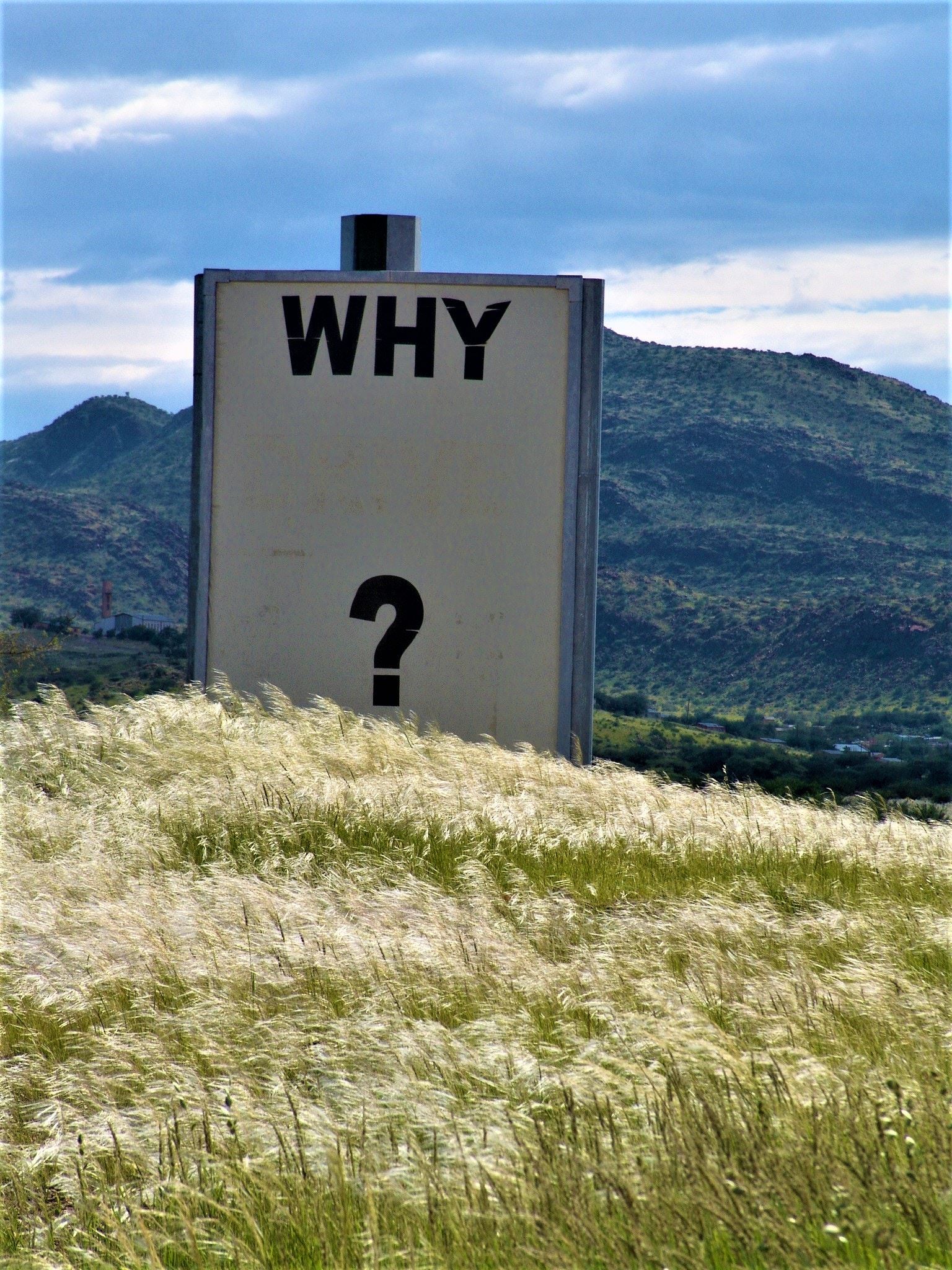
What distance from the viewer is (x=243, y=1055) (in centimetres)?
439

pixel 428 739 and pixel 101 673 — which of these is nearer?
pixel 428 739

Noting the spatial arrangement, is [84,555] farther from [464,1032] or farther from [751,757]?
[464,1032]

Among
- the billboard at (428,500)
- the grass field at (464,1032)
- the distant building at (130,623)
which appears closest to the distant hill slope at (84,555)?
the distant building at (130,623)

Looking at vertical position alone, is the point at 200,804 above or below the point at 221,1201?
above

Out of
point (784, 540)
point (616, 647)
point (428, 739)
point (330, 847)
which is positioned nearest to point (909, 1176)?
point (330, 847)

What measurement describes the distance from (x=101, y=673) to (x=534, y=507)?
32.4m

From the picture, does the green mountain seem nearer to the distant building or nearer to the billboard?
the distant building

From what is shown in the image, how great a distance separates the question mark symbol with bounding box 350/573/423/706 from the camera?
444 inches

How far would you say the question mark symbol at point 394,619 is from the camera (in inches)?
444

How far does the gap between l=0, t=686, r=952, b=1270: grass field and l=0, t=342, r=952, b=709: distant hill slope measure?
71.1 m

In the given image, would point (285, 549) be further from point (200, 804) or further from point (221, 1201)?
point (221, 1201)

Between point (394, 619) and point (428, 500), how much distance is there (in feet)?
3.71

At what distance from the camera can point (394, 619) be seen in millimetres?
→ 11281

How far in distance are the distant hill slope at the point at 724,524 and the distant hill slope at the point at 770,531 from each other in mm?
174
